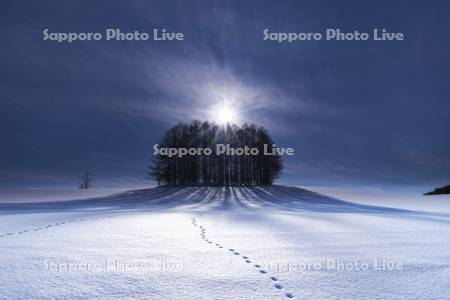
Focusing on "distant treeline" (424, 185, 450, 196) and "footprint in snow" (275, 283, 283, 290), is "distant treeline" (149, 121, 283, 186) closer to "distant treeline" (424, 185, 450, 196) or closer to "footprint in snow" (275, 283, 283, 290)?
"distant treeline" (424, 185, 450, 196)

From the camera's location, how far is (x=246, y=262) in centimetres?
301

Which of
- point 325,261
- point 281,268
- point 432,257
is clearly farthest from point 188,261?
point 432,257

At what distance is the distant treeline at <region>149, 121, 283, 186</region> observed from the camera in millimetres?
33188

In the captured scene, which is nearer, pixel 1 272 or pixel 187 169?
pixel 1 272

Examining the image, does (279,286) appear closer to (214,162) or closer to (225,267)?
(225,267)

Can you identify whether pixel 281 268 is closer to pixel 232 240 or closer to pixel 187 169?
pixel 232 240

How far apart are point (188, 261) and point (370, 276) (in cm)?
138

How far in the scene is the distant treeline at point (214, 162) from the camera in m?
33.2

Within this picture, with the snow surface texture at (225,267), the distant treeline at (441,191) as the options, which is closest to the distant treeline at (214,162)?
the distant treeline at (441,191)

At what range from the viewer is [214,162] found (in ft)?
112

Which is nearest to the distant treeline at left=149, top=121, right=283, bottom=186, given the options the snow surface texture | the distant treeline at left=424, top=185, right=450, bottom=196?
the distant treeline at left=424, top=185, right=450, bottom=196

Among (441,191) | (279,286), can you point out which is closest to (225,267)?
(279,286)

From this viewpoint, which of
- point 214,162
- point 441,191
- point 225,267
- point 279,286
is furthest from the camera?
point 214,162

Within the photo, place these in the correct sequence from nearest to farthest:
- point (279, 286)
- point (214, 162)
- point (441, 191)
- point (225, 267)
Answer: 1. point (279, 286)
2. point (225, 267)
3. point (441, 191)
4. point (214, 162)
